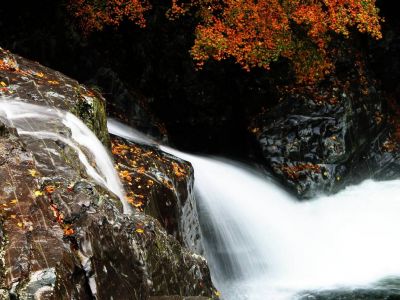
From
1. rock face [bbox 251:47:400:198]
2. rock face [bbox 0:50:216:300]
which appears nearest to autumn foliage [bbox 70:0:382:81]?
rock face [bbox 251:47:400:198]

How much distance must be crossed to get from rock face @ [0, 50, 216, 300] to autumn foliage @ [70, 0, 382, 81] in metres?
6.43

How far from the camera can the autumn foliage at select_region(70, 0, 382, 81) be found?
417 inches

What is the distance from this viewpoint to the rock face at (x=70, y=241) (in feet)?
9.86

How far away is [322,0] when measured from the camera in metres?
11.1

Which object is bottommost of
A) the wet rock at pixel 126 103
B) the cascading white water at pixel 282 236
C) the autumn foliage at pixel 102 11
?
the cascading white water at pixel 282 236

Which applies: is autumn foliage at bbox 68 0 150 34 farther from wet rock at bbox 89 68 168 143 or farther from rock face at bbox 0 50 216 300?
rock face at bbox 0 50 216 300

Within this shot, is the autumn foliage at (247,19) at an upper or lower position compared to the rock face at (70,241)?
upper

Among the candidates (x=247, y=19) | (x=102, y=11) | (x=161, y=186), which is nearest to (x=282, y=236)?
(x=161, y=186)

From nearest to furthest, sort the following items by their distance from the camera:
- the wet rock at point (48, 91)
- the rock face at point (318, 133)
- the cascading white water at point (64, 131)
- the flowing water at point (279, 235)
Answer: the cascading white water at point (64, 131)
the wet rock at point (48, 91)
the flowing water at point (279, 235)
the rock face at point (318, 133)

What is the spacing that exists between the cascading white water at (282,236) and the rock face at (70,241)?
324 cm

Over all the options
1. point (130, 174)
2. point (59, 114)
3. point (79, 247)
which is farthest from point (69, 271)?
point (130, 174)

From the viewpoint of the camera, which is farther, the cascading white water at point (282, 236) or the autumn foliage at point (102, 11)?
the autumn foliage at point (102, 11)

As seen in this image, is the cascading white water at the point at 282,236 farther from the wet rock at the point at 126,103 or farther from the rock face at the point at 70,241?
the rock face at the point at 70,241

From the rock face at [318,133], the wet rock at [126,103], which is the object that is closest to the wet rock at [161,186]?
the wet rock at [126,103]
